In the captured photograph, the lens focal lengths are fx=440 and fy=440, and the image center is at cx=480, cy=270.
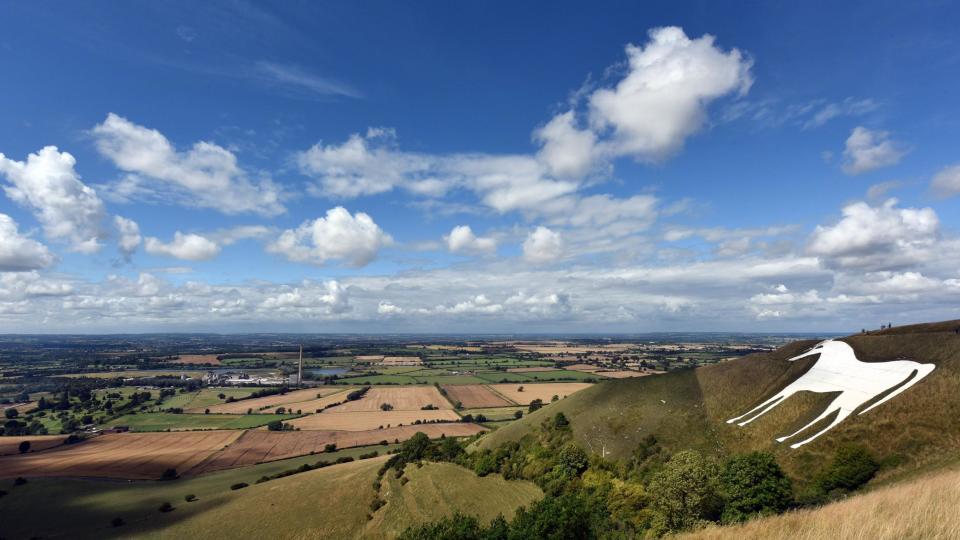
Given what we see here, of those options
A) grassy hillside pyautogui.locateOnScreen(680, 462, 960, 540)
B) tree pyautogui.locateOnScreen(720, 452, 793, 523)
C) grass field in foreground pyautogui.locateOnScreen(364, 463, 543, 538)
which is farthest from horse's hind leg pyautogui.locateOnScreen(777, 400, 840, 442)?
grassy hillside pyautogui.locateOnScreen(680, 462, 960, 540)

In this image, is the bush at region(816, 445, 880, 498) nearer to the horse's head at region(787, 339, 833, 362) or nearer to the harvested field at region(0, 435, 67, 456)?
the horse's head at region(787, 339, 833, 362)

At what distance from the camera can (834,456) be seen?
47938mm

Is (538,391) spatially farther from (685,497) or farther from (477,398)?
(685,497)

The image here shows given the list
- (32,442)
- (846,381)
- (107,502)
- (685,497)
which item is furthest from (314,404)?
(846,381)

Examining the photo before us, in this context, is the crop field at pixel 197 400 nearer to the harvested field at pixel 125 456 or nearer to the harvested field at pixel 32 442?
the harvested field at pixel 32 442

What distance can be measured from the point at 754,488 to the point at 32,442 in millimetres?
172434

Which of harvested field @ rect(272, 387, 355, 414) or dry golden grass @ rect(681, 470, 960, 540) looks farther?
harvested field @ rect(272, 387, 355, 414)

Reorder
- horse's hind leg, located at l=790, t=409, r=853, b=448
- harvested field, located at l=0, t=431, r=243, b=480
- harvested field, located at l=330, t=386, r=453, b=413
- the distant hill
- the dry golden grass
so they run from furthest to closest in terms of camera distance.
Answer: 1. harvested field, located at l=330, t=386, r=453, b=413
2. harvested field, located at l=0, t=431, r=243, b=480
3. horse's hind leg, located at l=790, t=409, r=853, b=448
4. the distant hill
5. the dry golden grass

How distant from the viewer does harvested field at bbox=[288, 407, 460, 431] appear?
136250 millimetres

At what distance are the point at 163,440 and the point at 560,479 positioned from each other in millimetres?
116616

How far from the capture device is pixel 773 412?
6388cm

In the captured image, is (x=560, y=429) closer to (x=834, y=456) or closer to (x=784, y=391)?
(x=784, y=391)

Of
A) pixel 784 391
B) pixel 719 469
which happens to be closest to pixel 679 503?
pixel 719 469

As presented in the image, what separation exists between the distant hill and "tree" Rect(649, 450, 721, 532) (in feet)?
50.6
